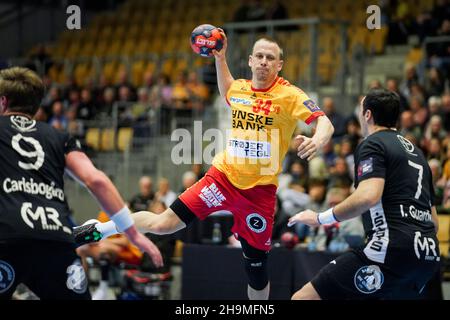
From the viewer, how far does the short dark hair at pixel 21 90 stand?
5211 mm

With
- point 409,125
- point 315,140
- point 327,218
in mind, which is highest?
point 315,140

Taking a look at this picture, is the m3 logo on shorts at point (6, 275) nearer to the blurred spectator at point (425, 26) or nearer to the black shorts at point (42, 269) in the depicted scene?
the black shorts at point (42, 269)

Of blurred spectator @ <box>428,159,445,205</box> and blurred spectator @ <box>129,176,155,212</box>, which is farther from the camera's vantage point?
blurred spectator @ <box>129,176,155,212</box>

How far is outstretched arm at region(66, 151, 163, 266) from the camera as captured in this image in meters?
5.05

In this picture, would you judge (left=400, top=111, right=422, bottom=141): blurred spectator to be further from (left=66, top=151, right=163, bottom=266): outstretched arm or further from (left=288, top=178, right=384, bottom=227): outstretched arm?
(left=66, top=151, right=163, bottom=266): outstretched arm

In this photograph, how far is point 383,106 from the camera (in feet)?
20.7

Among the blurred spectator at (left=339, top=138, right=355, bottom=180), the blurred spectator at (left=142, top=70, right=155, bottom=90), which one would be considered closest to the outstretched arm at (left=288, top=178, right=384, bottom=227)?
the blurred spectator at (left=339, top=138, right=355, bottom=180)

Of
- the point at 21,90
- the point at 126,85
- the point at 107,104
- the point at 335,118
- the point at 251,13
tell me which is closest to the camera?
the point at 21,90

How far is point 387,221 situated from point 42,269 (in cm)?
259

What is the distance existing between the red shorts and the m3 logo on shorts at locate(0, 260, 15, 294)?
9.46 ft

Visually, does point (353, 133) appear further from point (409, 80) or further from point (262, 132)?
point (262, 132)

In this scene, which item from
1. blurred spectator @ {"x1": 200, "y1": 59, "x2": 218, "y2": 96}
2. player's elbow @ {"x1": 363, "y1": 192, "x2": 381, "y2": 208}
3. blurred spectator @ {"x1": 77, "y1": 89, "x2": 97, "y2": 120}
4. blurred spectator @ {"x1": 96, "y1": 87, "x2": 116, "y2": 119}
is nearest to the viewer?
player's elbow @ {"x1": 363, "y1": 192, "x2": 381, "y2": 208}

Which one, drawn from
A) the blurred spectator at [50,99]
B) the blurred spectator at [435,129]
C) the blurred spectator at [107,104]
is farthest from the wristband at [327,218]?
the blurred spectator at [50,99]

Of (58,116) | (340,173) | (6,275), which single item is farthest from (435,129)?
(6,275)
